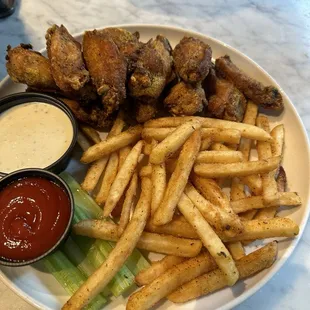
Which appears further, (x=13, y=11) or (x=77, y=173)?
(x=13, y=11)

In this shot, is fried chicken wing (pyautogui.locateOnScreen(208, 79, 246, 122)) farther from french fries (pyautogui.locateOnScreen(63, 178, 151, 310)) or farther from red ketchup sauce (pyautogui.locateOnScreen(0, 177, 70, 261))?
red ketchup sauce (pyautogui.locateOnScreen(0, 177, 70, 261))

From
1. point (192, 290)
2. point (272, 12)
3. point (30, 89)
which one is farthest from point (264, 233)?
point (272, 12)

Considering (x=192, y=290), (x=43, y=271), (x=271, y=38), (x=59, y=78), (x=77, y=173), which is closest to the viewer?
(x=192, y=290)

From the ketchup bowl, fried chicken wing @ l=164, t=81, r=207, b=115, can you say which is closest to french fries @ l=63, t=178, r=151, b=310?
the ketchup bowl

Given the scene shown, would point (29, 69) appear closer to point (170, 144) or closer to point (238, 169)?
point (170, 144)

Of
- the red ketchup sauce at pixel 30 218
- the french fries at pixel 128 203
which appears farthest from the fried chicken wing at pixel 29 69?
the french fries at pixel 128 203

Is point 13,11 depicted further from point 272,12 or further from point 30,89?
point 272,12
